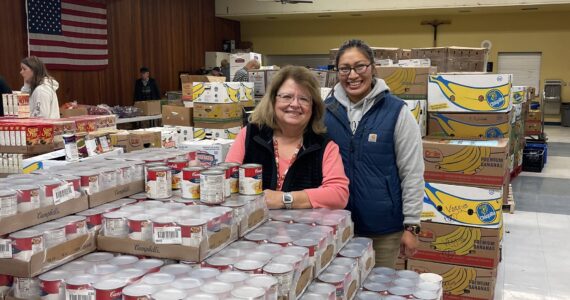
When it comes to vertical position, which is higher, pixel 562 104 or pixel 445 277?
pixel 562 104

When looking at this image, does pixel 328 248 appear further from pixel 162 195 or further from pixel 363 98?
pixel 363 98

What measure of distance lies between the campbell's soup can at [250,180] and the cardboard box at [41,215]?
551 mm

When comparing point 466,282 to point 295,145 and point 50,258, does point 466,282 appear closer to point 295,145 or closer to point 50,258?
point 295,145

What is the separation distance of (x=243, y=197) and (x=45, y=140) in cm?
232

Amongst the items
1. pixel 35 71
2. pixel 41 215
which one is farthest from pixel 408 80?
pixel 35 71

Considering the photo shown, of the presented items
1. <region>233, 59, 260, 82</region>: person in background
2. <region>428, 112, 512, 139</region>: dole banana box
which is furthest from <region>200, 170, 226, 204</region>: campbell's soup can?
<region>233, 59, 260, 82</region>: person in background

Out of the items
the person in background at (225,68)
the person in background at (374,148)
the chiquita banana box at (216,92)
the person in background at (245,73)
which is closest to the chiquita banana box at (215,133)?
the chiquita banana box at (216,92)

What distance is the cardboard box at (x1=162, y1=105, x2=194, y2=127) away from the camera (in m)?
6.10

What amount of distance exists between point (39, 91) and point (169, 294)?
168 inches

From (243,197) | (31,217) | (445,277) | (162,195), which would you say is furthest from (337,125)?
(445,277)

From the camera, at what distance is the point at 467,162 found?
3.63 m

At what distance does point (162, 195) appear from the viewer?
1.95m

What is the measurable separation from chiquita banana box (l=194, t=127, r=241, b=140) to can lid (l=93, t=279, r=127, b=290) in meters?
4.45

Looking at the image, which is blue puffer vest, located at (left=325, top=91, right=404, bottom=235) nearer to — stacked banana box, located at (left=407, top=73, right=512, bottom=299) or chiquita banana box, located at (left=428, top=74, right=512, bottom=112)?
stacked banana box, located at (left=407, top=73, right=512, bottom=299)
